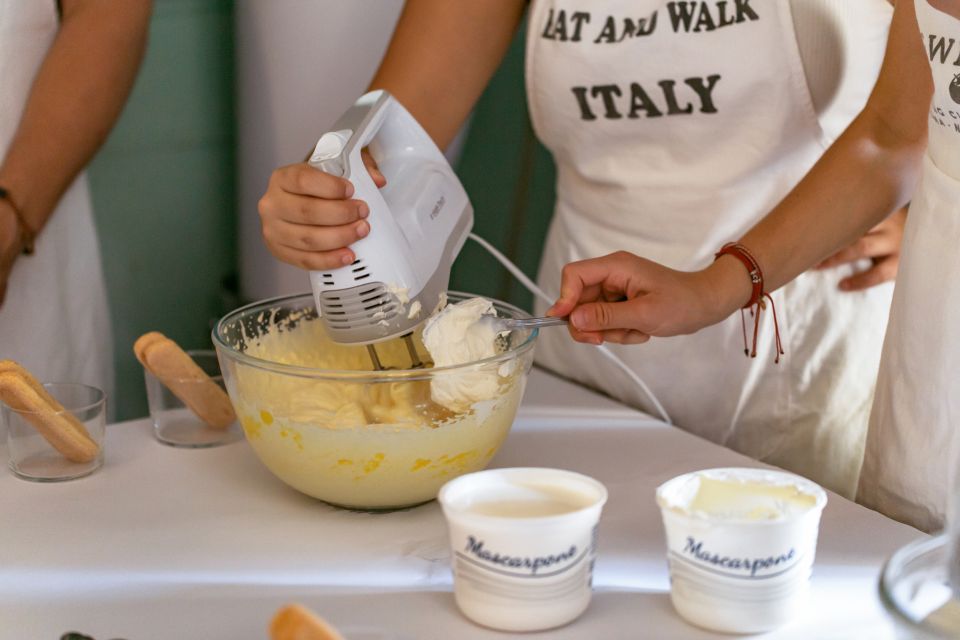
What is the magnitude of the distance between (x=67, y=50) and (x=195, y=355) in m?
0.53

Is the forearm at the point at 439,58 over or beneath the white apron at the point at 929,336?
over

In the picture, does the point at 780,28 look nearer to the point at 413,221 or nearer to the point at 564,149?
the point at 564,149

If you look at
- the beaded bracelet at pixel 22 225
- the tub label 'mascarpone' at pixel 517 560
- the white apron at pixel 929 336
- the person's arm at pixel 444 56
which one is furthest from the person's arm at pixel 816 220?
the beaded bracelet at pixel 22 225

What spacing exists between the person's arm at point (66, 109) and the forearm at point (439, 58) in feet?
1.39

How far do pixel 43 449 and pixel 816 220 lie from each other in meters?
0.87

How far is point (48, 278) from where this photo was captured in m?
1.57

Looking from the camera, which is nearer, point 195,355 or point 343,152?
point 343,152

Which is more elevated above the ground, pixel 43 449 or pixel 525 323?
pixel 525 323

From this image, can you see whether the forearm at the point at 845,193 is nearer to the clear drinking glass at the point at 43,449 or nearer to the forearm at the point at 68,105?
the clear drinking glass at the point at 43,449

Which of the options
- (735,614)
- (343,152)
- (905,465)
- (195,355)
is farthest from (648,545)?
(195,355)

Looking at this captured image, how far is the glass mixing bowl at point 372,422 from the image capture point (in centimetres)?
96

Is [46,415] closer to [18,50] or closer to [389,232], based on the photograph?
[389,232]

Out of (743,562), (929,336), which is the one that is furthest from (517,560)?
(929,336)

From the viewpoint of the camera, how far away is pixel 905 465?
1.05 m
